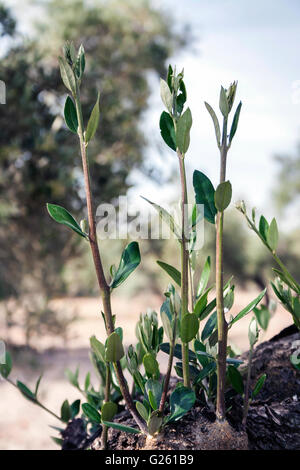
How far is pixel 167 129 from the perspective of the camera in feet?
2.33

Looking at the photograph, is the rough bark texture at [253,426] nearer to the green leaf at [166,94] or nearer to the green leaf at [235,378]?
the green leaf at [235,378]

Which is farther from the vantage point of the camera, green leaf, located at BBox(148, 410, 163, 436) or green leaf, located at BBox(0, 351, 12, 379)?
green leaf, located at BBox(0, 351, 12, 379)

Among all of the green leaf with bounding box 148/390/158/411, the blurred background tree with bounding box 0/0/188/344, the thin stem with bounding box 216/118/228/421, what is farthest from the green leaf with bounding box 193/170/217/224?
the blurred background tree with bounding box 0/0/188/344

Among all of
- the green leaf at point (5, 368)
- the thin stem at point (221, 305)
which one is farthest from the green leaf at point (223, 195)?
the green leaf at point (5, 368)

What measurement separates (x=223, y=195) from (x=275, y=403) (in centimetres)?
44

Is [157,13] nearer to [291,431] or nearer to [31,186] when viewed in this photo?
[31,186]

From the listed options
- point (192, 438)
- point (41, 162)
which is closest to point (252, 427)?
point (192, 438)

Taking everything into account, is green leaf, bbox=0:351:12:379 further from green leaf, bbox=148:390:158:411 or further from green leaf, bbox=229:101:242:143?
green leaf, bbox=229:101:242:143

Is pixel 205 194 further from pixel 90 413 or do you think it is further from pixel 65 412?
pixel 65 412

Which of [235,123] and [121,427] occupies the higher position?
[235,123]

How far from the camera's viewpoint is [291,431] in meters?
0.77

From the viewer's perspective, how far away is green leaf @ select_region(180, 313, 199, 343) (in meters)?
0.63

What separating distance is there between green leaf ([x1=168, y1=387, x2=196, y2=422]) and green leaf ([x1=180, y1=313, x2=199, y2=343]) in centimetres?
9
